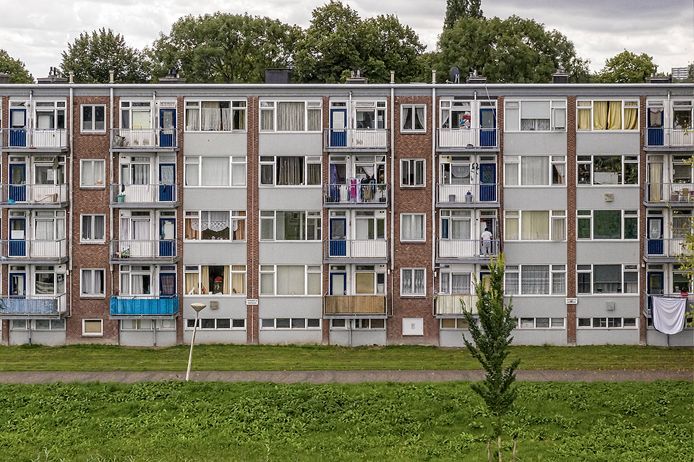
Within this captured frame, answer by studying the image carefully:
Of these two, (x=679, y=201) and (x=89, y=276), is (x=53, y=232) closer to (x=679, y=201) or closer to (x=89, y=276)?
(x=89, y=276)

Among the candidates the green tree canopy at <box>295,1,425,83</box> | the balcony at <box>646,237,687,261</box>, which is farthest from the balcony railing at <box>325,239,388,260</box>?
the green tree canopy at <box>295,1,425,83</box>

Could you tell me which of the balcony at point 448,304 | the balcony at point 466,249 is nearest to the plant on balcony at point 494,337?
the balcony at point 448,304

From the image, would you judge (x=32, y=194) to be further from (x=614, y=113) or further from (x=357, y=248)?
(x=614, y=113)

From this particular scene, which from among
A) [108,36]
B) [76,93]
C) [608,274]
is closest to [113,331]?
[76,93]

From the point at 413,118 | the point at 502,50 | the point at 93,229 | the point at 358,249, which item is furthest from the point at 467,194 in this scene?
the point at 502,50

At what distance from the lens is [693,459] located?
85.8 ft

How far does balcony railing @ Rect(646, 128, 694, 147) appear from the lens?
42.8m

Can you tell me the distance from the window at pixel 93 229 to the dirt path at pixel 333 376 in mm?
9021

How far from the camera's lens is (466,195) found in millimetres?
43125

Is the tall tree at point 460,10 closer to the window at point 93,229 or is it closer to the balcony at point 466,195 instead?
the balcony at point 466,195

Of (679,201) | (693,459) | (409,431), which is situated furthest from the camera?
(679,201)

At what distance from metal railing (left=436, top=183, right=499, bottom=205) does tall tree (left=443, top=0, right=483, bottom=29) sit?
151 ft

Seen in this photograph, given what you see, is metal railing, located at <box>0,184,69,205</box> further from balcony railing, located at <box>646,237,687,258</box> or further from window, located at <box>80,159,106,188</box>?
balcony railing, located at <box>646,237,687,258</box>

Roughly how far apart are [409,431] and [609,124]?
2174 centimetres
